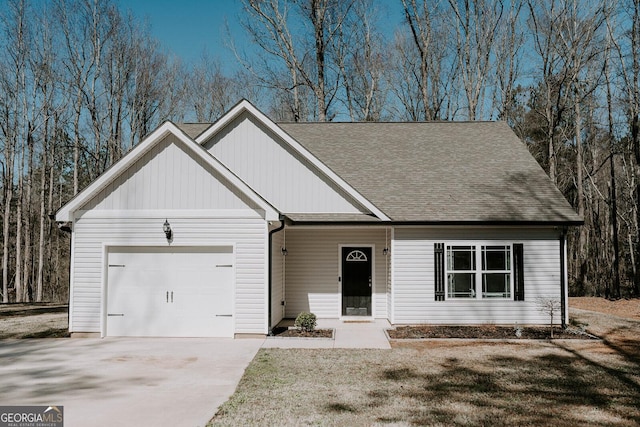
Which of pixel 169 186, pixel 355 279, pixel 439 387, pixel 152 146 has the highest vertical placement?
pixel 152 146

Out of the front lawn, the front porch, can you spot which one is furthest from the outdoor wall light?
the front porch

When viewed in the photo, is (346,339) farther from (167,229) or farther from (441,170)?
(441,170)

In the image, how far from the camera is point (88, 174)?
35.8 meters

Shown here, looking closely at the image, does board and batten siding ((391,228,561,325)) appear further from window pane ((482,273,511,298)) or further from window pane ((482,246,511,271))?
window pane ((482,246,511,271))

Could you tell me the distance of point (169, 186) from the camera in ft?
39.5

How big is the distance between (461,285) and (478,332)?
1.46 metres

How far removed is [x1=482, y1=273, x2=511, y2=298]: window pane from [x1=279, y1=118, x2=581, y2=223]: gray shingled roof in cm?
153

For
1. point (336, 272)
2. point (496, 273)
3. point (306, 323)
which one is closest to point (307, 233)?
point (336, 272)

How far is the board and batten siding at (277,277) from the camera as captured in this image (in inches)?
502

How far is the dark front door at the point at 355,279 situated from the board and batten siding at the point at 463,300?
1491 millimetres

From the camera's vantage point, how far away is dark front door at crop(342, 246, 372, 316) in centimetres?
1500

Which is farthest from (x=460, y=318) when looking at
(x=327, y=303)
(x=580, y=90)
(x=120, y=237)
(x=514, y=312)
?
(x=580, y=90)

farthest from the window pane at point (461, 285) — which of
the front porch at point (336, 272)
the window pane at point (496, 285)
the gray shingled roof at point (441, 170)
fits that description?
the front porch at point (336, 272)
